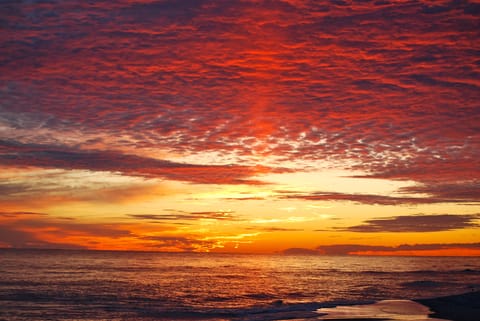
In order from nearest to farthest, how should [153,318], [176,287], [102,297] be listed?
[153,318]
[102,297]
[176,287]

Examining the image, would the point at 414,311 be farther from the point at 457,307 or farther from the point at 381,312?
the point at 457,307

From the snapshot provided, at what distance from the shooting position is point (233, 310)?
4509 centimetres

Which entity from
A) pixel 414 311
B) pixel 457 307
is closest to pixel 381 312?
pixel 414 311

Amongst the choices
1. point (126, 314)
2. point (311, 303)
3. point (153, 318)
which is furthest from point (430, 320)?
point (126, 314)

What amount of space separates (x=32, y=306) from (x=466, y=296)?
4211cm

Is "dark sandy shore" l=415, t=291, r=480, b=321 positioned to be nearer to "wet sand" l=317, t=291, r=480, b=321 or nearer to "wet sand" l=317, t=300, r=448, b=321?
"wet sand" l=317, t=291, r=480, b=321

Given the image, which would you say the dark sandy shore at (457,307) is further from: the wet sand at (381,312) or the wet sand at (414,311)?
the wet sand at (381,312)

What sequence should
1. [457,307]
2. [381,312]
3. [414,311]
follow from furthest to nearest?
1. [457,307]
2. [414,311]
3. [381,312]

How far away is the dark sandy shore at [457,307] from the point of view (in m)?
37.9

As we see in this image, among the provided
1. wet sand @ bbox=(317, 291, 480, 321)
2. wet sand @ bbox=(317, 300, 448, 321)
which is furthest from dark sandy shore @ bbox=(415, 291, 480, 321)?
wet sand @ bbox=(317, 300, 448, 321)

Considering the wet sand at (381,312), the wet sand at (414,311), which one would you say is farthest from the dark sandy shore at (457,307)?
the wet sand at (381,312)

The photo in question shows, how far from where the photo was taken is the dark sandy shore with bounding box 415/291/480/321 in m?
37.9

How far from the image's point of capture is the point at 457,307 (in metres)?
44.2

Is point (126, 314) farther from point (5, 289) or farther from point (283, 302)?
point (5, 289)
